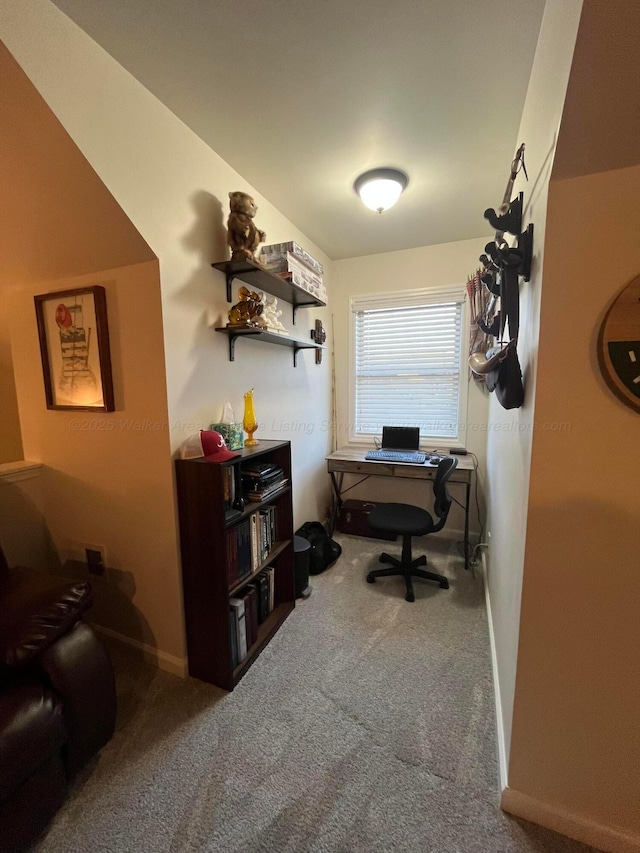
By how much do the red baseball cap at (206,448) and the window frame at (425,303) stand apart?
1925 millimetres

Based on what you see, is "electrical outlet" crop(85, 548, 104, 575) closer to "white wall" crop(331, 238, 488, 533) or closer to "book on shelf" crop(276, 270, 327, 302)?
"book on shelf" crop(276, 270, 327, 302)

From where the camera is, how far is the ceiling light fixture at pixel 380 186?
6.16 feet

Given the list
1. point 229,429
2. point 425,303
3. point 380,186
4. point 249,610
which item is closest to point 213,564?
point 249,610

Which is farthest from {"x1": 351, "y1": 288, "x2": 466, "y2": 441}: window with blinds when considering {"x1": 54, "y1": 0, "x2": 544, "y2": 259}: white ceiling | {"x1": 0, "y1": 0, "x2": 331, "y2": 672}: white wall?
{"x1": 0, "y1": 0, "x2": 331, "y2": 672}: white wall

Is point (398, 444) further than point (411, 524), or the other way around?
point (398, 444)

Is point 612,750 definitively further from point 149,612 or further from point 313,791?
point 149,612

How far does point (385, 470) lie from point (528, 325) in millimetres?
1743

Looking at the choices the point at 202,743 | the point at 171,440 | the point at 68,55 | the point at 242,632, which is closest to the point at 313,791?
the point at 202,743

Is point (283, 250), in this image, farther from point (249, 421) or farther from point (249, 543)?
point (249, 543)

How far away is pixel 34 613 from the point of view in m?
1.15

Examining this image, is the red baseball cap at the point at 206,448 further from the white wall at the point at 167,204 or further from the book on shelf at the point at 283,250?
the book on shelf at the point at 283,250

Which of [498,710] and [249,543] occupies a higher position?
[249,543]

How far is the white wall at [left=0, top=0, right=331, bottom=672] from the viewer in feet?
3.59

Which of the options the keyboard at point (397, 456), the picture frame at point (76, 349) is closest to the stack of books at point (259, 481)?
the picture frame at point (76, 349)
